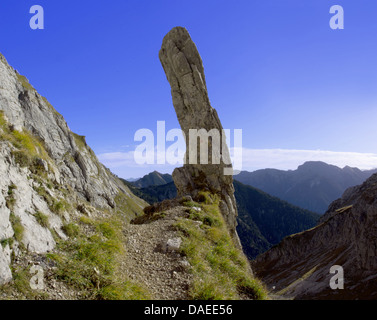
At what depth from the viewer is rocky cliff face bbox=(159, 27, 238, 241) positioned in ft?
122

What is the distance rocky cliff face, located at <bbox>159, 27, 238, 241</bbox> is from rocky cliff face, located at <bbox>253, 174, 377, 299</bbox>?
59.6 m

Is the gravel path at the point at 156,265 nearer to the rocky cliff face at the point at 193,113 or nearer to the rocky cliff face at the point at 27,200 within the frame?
the rocky cliff face at the point at 27,200

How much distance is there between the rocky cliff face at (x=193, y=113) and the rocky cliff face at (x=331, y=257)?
59.6 m

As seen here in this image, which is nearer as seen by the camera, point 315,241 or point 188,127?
point 188,127

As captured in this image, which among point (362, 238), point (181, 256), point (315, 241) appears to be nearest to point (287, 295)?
point (362, 238)

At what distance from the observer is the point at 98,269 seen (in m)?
9.63

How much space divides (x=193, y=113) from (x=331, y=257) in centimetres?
9500

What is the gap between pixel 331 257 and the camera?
326 ft

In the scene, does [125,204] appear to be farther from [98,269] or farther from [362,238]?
[98,269]

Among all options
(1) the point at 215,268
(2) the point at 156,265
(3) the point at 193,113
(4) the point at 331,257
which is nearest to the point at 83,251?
(2) the point at 156,265

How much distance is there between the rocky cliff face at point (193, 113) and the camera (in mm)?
37250

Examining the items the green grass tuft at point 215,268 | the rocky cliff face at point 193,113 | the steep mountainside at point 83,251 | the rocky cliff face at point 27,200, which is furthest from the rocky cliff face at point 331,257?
the rocky cliff face at point 27,200
